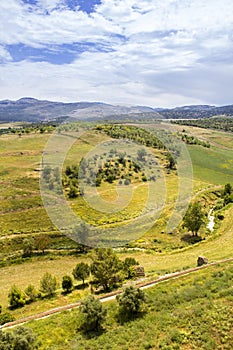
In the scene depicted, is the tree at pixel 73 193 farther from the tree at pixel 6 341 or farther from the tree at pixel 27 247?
the tree at pixel 6 341

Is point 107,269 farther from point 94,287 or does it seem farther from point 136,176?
point 136,176

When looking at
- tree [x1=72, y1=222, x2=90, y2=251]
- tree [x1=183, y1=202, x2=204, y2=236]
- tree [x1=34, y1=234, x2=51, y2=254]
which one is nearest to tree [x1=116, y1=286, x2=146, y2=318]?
tree [x1=72, y1=222, x2=90, y2=251]

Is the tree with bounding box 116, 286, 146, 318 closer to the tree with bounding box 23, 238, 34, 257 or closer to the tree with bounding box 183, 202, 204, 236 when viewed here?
the tree with bounding box 23, 238, 34, 257


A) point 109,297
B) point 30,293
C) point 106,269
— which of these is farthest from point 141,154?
point 109,297

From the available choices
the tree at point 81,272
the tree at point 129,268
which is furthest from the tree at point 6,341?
the tree at point 129,268

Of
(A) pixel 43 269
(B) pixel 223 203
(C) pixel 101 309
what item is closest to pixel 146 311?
(C) pixel 101 309
